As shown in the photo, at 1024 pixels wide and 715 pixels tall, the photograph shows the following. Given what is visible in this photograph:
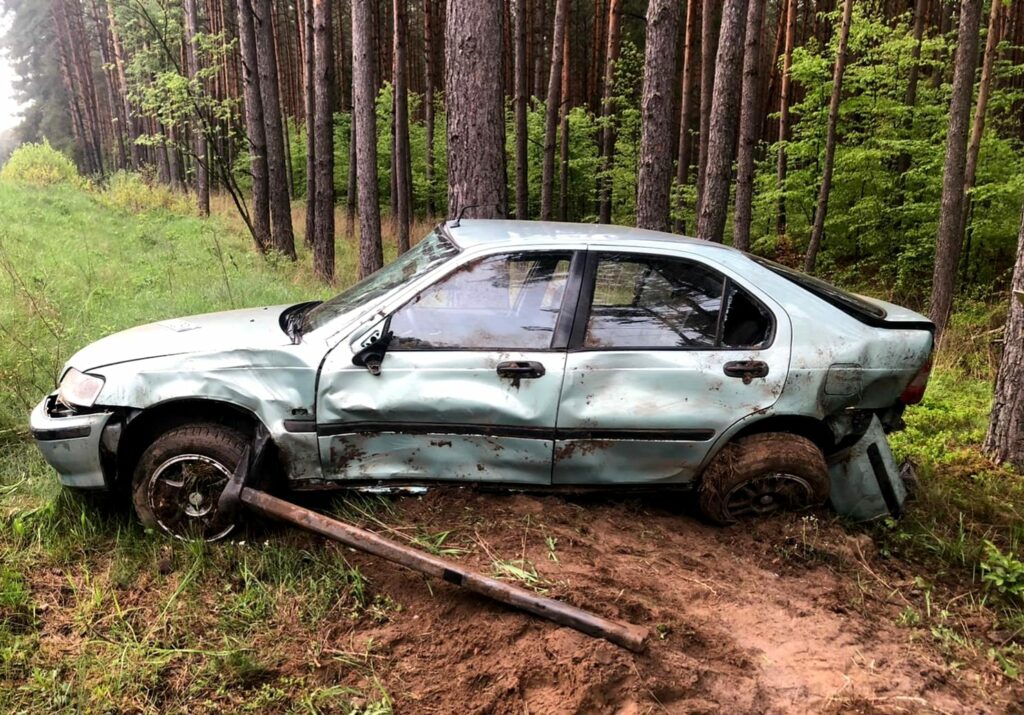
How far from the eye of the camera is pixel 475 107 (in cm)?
662

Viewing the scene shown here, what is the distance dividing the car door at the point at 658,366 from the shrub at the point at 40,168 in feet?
79.4

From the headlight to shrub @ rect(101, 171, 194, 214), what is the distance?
56.0 ft

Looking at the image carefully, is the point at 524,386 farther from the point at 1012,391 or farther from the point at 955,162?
the point at 955,162

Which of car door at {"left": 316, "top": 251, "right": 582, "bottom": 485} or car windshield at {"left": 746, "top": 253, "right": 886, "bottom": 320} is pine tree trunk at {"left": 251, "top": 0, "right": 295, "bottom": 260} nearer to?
car door at {"left": 316, "top": 251, "right": 582, "bottom": 485}

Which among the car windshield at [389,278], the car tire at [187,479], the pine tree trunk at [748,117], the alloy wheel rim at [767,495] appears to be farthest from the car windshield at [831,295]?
the pine tree trunk at [748,117]

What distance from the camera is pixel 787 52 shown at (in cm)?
1514

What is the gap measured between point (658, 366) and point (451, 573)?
1.48m

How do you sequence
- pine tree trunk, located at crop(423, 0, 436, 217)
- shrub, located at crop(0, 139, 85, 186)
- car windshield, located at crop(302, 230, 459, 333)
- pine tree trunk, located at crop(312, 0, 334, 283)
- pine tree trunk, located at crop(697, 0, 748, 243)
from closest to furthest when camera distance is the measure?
car windshield, located at crop(302, 230, 459, 333) < pine tree trunk, located at crop(697, 0, 748, 243) < pine tree trunk, located at crop(312, 0, 334, 283) < pine tree trunk, located at crop(423, 0, 436, 217) < shrub, located at crop(0, 139, 85, 186)

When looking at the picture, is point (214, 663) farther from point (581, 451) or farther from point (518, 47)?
point (518, 47)

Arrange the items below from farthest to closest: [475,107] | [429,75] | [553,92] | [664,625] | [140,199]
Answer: [140,199], [429,75], [553,92], [475,107], [664,625]

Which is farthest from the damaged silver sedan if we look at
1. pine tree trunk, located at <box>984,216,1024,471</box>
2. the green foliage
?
pine tree trunk, located at <box>984,216,1024,471</box>

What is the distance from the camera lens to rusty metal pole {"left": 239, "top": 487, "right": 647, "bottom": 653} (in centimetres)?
273

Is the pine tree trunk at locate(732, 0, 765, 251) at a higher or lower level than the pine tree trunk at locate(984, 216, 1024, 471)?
higher

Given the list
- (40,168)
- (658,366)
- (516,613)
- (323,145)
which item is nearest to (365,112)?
(323,145)
